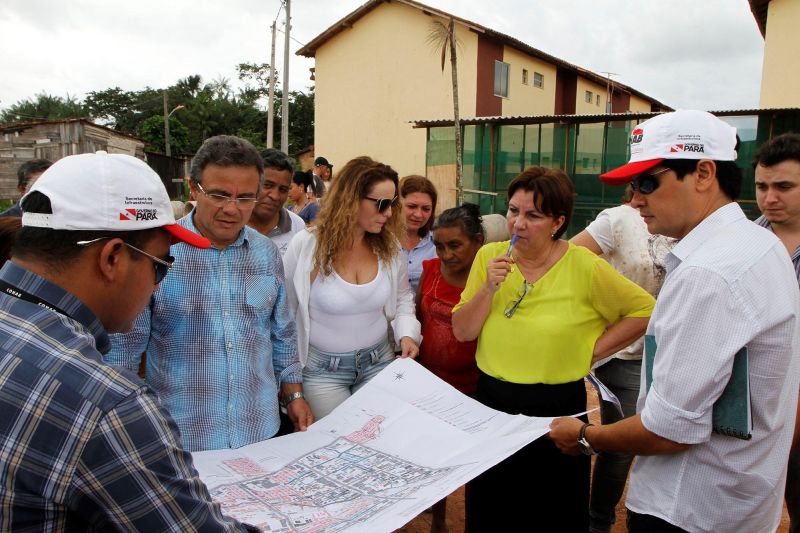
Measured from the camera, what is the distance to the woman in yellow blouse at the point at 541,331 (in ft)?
7.86

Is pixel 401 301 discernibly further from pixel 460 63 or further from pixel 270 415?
pixel 460 63

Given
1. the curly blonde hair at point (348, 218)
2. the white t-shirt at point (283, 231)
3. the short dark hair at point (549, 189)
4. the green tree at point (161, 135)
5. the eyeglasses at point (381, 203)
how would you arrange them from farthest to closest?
the green tree at point (161, 135), the white t-shirt at point (283, 231), the eyeglasses at point (381, 203), the curly blonde hair at point (348, 218), the short dark hair at point (549, 189)

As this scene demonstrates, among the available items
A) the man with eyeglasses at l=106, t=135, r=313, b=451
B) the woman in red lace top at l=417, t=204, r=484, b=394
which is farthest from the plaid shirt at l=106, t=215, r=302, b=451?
the woman in red lace top at l=417, t=204, r=484, b=394

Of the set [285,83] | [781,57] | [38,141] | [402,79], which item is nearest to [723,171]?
[781,57]

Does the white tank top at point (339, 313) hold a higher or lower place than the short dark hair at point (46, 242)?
lower

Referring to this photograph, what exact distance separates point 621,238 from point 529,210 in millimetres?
933

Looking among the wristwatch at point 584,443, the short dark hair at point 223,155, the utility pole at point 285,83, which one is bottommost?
the wristwatch at point 584,443

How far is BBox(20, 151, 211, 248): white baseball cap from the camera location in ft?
3.58

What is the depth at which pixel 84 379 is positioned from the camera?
3.08 ft

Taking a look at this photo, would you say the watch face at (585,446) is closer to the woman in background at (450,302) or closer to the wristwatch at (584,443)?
the wristwatch at (584,443)

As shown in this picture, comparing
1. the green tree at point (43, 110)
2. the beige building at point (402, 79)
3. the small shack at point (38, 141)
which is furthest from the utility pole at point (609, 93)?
the green tree at point (43, 110)

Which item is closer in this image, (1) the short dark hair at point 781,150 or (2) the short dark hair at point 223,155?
(2) the short dark hair at point 223,155

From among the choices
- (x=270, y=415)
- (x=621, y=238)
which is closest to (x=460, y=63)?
(x=621, y=238)

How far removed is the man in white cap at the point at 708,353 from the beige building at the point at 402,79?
19.4 m
